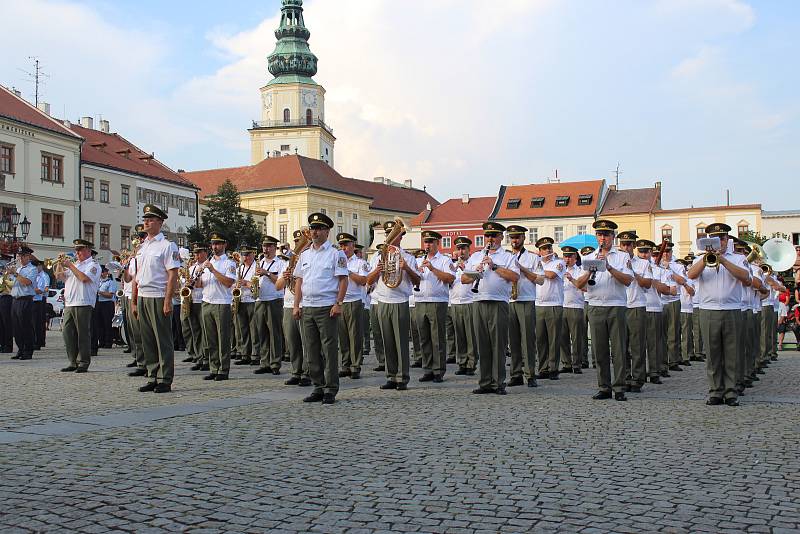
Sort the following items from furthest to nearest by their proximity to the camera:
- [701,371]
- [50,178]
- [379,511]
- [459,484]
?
[50,178] < [701,371] < [459,484] < [379,511]

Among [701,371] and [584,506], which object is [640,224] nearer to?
[701,371]

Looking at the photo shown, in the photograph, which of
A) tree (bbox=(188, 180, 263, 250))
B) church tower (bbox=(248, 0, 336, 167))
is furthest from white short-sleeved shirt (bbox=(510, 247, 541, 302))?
church tower (bbox=(248, 0, 336, 167))

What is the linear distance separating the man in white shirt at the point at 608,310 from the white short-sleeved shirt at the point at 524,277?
5.08ft

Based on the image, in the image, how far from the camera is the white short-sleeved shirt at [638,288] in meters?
11.7

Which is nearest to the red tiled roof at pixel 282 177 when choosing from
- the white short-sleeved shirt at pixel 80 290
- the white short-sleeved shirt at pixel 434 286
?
the white short-sleeved shirt at pixel 80 290

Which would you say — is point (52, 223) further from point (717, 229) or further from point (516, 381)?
point (717, 229)

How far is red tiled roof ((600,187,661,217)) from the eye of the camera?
83000 millimetres

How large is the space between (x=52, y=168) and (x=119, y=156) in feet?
33.9

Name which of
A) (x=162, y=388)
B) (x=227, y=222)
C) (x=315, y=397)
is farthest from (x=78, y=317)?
(x=227, y=222)

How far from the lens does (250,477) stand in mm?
6035

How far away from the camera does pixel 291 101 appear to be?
386 feet

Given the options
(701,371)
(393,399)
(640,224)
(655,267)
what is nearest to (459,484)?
(393,399)

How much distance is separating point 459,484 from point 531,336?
7064mm

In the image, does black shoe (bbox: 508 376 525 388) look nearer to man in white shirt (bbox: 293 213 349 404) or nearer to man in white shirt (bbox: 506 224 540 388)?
man in white shirt (bbox: 506 224 540 388)
